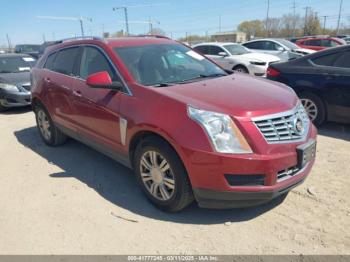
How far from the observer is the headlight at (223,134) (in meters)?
2.91

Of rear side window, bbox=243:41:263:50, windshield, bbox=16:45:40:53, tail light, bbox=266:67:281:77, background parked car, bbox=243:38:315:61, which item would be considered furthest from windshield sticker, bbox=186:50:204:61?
windshield, bbox=16:45:40:53

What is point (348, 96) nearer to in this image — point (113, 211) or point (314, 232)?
point (314, 232)

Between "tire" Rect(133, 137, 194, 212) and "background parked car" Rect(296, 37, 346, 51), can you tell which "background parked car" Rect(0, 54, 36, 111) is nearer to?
"tire" Rect(133, 137, 194, 212)

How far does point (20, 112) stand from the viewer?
29.9ft

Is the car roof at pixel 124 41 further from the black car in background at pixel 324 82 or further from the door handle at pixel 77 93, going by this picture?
the black car in background at pixel 324 82

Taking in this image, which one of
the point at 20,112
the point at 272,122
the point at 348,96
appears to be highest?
the point at 272,122

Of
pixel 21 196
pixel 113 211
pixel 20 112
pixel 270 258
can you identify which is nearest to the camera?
pixel 270 258

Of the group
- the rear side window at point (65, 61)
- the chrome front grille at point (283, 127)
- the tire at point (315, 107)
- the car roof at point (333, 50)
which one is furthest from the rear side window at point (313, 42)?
the chrome front grille at point (283, 127)

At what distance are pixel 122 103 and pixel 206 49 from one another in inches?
403

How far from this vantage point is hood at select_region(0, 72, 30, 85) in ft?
29.1

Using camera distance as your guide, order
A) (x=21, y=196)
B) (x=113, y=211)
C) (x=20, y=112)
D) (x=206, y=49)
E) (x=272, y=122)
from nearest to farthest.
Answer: (x=272, y=122) < (x=113, y=211) < (x=21, y=196) < (x=20, y=112) < (x=206, y=49)

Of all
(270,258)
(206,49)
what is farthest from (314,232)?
(206,49)

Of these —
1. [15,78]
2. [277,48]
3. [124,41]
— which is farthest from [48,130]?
[277,48]

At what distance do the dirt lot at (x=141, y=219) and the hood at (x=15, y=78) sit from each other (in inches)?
188
